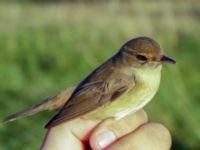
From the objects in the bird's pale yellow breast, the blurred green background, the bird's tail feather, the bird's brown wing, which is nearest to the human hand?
the bird's pale yellow breast

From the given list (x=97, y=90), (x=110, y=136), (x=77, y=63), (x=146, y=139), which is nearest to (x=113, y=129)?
(x=110, y=136)

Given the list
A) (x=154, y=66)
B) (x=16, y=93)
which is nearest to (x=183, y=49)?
(x=16, y=93)

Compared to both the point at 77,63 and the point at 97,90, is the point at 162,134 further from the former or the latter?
the point at 77,63

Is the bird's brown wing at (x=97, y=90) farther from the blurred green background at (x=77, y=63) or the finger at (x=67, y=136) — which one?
the blurred green background at (x=77, y=63)

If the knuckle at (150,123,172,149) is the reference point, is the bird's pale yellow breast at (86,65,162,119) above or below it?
above

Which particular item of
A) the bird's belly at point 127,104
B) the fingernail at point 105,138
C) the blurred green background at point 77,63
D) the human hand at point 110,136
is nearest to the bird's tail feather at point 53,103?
the bird's belly at point 127,104

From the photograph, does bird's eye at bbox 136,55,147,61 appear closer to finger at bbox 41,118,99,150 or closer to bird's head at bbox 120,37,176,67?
bird's head at bbox 120,37,176,67
